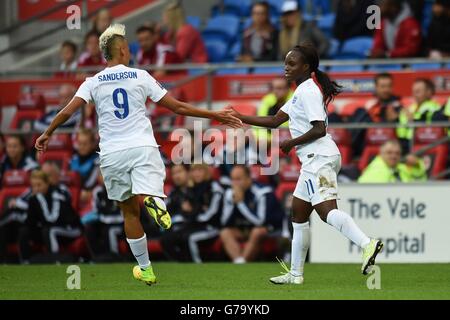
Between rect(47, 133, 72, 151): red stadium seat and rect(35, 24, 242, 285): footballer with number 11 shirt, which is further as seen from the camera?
rect(47, 133, 72, 151): red stadium seat

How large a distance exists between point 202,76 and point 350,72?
2342 mm

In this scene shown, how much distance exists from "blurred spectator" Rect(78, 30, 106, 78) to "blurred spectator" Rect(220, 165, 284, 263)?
4.25 m

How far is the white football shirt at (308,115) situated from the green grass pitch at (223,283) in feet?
4.14

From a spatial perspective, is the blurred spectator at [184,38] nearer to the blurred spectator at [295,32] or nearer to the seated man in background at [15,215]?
the blurred spectator at [295,32]

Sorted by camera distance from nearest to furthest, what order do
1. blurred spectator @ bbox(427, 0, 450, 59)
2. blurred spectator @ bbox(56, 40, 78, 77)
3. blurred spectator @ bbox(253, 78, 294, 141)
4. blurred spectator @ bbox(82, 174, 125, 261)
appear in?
blurred spectator @ bbox(253, 78, 294, 141) → blurred spectator @ bbox(82, 174, 125, 261) → blurred spectator @ bbox(427, 0, 450, 59) → blurred spectator @ bbox(56, 40, 78, 77)

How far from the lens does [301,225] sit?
1111 centimetres

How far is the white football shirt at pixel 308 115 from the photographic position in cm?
1087

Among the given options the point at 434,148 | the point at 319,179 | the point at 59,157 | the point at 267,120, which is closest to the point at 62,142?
the point at 59,157

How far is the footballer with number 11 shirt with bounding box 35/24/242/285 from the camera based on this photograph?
1100 centimetres

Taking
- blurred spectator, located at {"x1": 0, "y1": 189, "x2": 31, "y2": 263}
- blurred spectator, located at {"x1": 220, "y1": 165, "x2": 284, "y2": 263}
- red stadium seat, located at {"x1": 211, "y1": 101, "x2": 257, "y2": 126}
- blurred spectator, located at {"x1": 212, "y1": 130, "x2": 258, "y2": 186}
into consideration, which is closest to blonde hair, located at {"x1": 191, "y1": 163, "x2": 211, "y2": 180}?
blurred spectator, located at {"x1": 212, "y1": 130, "x2": 258, "y2": 186}

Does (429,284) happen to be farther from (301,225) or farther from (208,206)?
(208,206)

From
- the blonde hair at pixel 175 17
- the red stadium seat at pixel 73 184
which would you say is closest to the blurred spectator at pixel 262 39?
the blonde hair at pixel 175 17

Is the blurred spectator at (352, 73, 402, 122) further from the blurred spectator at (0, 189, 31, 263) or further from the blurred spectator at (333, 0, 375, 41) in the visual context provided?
the blurred spectator at (0, 189, 31, 263)
